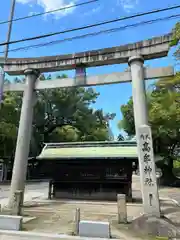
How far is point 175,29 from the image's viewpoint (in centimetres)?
908

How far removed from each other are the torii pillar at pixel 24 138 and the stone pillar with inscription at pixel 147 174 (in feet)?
16.7

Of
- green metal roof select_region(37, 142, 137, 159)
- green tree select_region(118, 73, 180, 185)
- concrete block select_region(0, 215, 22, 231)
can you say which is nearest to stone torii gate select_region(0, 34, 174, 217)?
concrete block select_region(0, 215, 22, 231)

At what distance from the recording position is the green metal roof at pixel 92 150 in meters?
14.4

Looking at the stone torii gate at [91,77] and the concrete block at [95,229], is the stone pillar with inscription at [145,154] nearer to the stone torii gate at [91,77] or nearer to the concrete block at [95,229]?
the stone torii gate at [91,77]

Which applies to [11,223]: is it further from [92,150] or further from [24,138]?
[92,150]

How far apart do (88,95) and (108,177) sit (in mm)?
23153

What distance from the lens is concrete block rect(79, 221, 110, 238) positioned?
6154mm

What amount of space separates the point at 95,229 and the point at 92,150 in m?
9.22

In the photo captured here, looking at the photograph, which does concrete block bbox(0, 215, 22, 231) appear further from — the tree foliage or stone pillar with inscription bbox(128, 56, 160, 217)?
the tree foliage

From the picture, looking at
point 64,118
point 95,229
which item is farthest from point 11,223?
point 64,118

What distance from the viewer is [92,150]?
50.6 feet

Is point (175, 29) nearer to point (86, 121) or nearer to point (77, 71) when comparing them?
point (77, 71)

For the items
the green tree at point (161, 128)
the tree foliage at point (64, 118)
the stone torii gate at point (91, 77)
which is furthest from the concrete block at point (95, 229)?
the tree foliage at point (64, 118)

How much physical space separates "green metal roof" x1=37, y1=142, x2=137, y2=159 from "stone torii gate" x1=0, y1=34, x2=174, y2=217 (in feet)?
15.3
